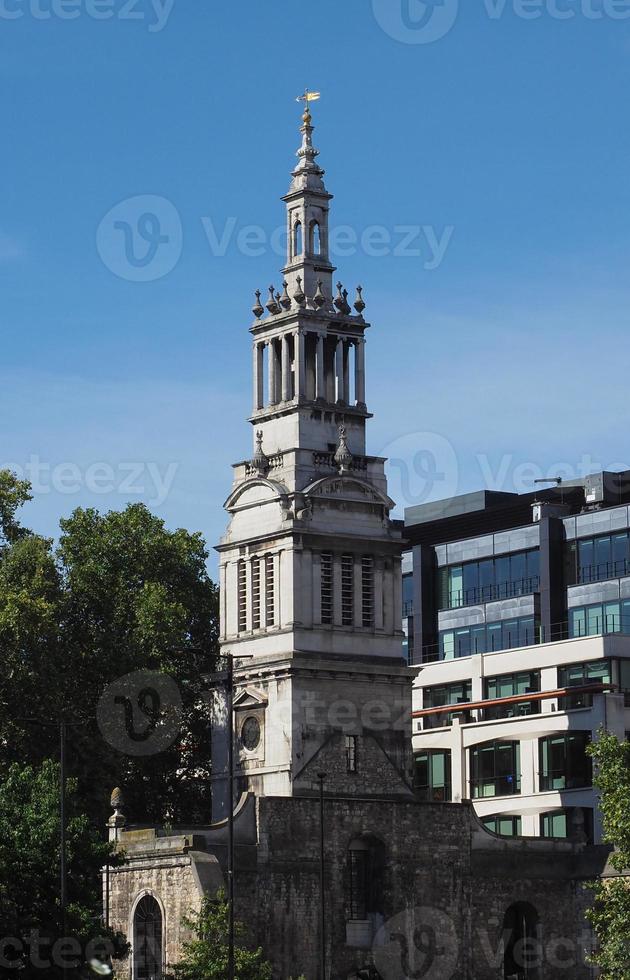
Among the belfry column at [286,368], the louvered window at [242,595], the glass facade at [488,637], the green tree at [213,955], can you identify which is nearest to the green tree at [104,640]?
the louvered window at [242,595]

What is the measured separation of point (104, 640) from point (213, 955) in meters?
23.9

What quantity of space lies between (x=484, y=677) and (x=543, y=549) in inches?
332

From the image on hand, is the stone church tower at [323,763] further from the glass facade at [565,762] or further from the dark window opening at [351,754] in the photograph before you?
the glass facade at [565,762]

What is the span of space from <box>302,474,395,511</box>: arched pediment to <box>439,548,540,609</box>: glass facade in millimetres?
28844

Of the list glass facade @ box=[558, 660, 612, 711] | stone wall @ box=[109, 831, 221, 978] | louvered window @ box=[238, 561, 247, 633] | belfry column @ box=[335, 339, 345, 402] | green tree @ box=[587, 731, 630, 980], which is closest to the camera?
green tree @ box=[587, 731, 630, 980]

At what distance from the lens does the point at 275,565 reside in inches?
3979

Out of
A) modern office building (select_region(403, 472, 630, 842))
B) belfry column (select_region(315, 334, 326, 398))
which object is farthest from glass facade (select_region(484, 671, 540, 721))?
belfry column (select_region(315, 334, 326, 398))

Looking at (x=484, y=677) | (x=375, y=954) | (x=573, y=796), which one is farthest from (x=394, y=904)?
(x=484, y=677)

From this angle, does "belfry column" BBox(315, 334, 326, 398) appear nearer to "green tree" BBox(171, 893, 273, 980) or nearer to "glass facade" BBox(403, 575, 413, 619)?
"green tree" BBox(171, 893, 273, 980)

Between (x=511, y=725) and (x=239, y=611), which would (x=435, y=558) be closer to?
(x=511, y=725)

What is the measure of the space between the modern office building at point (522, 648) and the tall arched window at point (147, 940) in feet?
77.4

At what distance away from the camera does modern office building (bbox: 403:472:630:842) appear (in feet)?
382

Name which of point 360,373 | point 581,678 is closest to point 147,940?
point 360,373

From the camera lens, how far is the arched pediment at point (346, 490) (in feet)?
334
